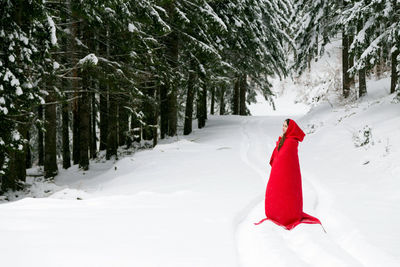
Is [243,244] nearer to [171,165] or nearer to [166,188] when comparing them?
[166,188]

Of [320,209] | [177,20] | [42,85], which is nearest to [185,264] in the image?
[320,209]

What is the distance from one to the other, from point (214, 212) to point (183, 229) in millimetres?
1204

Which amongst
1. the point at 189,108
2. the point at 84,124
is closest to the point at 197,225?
the point at 84,124

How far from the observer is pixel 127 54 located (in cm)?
1172

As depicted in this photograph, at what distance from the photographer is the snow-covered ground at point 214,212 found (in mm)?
4355

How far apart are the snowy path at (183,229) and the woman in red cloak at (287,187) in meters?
0.24

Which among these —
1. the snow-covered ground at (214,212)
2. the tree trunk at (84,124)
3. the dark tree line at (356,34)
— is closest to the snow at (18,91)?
the snow-covered ground at (214,212)

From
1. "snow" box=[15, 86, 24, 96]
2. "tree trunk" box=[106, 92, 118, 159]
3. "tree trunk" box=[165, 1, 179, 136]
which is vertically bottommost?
"tree trunk" box=[106, 92, 118, 159]

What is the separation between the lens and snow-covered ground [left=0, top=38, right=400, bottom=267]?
4.36m

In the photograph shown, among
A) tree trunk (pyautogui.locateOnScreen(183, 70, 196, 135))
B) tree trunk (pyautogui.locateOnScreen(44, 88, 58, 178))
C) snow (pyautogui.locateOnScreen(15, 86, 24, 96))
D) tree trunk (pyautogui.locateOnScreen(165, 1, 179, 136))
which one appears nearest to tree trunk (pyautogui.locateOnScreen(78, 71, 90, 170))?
tree trunk (pyautogui.locateOnScreen(44, 88, 58, 178))

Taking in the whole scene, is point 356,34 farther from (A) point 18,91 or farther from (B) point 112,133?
(A) point 18,91

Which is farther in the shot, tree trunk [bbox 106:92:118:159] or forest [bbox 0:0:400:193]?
tree trunk [bbox 106:92:118:159]

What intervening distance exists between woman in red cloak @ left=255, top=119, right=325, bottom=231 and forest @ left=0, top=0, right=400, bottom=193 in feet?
18.3

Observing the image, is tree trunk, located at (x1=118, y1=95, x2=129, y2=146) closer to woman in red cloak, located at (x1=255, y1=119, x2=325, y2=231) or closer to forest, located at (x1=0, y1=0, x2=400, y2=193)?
forest, located at (x1=0, y1=0, x2=400, y2=193)
